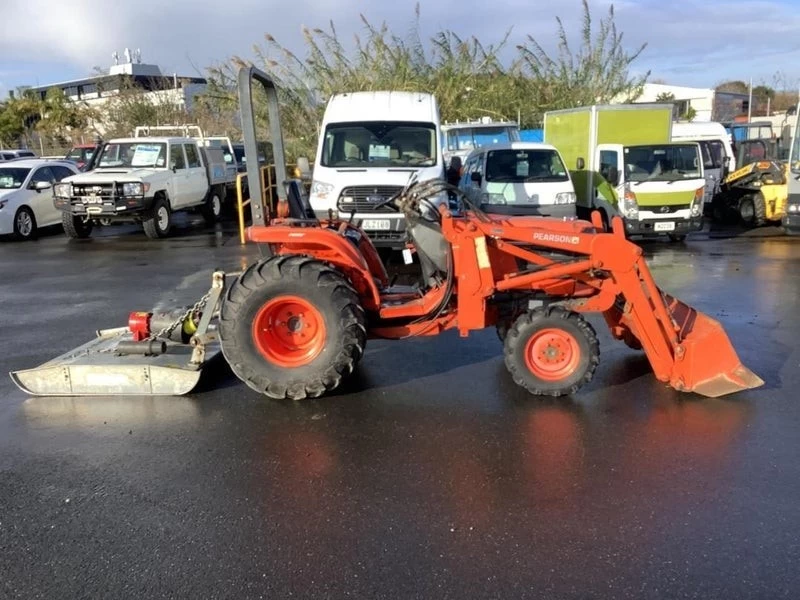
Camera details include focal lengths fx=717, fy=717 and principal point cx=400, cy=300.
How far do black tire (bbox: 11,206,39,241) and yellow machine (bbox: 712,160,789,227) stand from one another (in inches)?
658

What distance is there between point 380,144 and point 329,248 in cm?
621

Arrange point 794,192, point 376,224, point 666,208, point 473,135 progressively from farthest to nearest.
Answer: point 473,135 < point 666,208 < point 794,192 < point 376,224

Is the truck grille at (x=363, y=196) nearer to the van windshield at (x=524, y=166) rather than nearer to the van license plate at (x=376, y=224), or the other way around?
the van license plate at (x=376, y=224)

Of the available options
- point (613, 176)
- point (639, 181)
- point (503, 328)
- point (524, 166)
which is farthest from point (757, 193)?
point (503, 328)

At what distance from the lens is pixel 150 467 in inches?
→ 182

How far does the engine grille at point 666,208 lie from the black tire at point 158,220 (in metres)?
10.5

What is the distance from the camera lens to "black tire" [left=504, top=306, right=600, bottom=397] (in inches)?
217

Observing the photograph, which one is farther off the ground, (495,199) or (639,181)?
(639,181)

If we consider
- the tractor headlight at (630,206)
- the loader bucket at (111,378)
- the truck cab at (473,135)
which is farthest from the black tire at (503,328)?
the truck cab at (473,135)

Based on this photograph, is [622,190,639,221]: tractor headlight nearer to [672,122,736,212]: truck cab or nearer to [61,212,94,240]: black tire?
[672,122,736,212]: truck cab

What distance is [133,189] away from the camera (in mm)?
15641

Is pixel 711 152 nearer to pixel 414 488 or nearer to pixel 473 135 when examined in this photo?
pixel 473 135

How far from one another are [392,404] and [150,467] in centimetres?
187

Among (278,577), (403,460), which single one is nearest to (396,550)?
(278,577)
